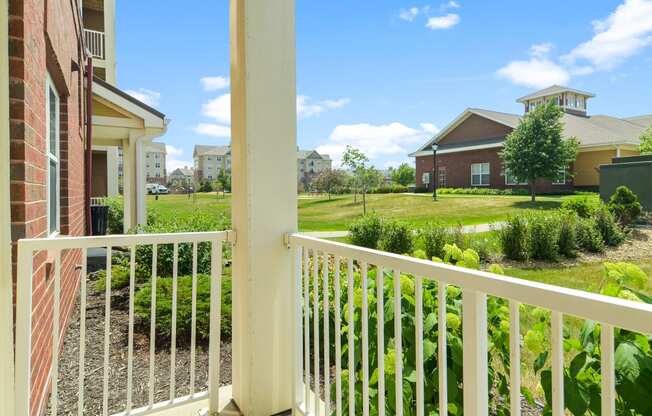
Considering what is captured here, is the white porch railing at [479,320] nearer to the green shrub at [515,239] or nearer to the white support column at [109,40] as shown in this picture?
the green shrub at [515,239]

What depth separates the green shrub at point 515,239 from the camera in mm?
6242

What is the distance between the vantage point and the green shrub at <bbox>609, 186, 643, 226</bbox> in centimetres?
772

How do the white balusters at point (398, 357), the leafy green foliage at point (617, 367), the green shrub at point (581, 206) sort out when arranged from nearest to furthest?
the leafy green foliage at point (617, 367)
the white balusters at point (398, 357)
the green shrub at point (581, 206)

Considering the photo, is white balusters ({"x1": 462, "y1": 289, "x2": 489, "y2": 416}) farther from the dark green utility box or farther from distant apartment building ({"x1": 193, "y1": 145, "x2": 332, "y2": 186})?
distant apartment building ({"x1": 193, "y1": 145, "x2": 332, "y2": 186})

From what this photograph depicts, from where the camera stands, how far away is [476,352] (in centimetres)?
98

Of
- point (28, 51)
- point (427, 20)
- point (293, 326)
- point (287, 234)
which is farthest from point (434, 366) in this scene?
point (427, 20)

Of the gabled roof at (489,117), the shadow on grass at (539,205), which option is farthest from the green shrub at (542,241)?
the gabled roof at (489,117)

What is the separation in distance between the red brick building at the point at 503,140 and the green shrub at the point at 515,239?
2.69m

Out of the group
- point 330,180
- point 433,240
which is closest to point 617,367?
point 433,240

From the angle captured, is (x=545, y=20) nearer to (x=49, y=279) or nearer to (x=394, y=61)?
(x=394, y=61)

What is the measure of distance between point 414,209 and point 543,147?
319cm

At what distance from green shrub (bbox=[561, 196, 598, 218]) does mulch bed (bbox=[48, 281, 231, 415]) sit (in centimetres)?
708

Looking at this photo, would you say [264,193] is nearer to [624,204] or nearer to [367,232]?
[367,232]

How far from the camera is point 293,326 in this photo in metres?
2.01
